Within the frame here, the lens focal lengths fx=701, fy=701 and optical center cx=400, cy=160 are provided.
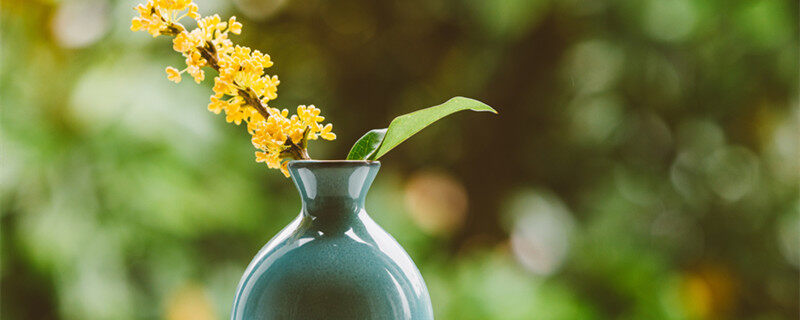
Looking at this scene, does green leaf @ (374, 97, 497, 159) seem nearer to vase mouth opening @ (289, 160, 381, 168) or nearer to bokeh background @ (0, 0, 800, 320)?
vase mouth opening @ (289, 160, 381, 168)

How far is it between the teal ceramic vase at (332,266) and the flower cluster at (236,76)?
23 millimetres

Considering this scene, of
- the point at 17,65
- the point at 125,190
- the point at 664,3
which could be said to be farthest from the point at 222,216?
the point at 664,3

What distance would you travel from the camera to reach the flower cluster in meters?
0.49

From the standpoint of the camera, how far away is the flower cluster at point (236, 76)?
49 cm

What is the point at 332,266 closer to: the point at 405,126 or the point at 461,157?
the point at 405,126

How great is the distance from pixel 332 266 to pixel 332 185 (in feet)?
0.21

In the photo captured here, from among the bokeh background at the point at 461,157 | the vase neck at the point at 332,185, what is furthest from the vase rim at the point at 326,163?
the bokeh background at the point at 461,157

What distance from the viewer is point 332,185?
0.51m

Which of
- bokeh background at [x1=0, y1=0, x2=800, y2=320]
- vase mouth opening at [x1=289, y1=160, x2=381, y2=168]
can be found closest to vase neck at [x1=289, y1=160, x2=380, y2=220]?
vase mouth opening at [x1=289, y1=160, x2=381, y2=168]

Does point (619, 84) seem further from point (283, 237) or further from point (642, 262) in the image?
point (283, 237)

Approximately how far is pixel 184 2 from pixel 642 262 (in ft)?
4.94

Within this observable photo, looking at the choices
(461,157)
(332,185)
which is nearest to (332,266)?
(332,185)

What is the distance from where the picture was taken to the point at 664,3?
1.70 metres

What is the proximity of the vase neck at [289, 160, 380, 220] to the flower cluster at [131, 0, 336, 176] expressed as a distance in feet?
0.07
